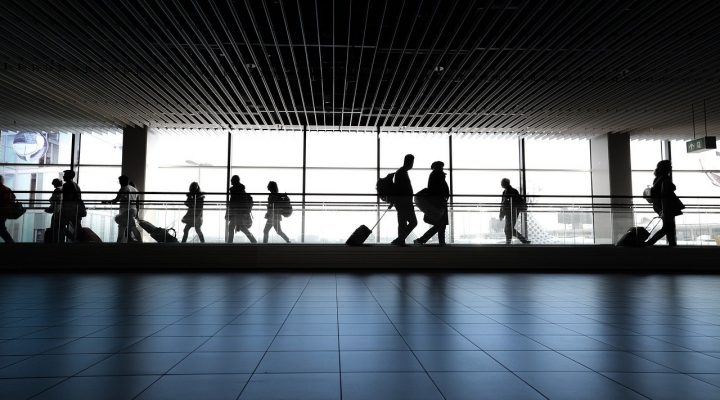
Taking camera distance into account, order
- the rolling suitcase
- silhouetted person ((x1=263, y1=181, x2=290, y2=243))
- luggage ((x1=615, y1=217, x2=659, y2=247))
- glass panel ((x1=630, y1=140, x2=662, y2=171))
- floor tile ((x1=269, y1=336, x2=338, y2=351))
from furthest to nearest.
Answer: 1. glass panel ((x1=630, y1=140, x2=662, y2=171))
2. luggage ((x1=615, y1=217, x2=659, y2=247))
3. silhouetted person ((x1=263, y1=181, x2=290, y2=243))
4. the rolling suitcase
5. floor tile ((x1=269, y1=336, x2=338, y2=351))

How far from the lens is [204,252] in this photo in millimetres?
8445

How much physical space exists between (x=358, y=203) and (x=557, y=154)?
9.28 meters

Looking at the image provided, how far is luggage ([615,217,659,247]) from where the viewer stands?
8.96m

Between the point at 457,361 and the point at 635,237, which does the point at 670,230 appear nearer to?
the point at 635,237

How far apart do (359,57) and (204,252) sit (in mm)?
4427

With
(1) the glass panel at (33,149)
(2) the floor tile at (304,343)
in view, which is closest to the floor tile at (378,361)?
(2) the floor tile at (304,343)

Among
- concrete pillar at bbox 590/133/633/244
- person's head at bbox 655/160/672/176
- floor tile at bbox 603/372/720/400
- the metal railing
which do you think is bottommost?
floor tile at bbox 603/372/720/400

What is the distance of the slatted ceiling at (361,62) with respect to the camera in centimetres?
658

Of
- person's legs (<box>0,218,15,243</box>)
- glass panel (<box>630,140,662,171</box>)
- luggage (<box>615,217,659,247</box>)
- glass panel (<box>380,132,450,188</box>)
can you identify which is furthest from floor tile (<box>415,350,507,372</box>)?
glass panel (<box>630,140,662,171</box>)

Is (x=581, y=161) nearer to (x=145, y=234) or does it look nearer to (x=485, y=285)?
(x=485, y=285)

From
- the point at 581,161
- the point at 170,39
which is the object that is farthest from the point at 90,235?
the point at 581,161

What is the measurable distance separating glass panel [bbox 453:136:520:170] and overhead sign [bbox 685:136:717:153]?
16.3ft

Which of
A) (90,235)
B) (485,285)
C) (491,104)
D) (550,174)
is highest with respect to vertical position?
(491,104)

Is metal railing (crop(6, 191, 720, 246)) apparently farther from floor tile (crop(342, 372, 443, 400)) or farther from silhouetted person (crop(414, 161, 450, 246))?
floor tile (crop(342, 372, 443, 400))
